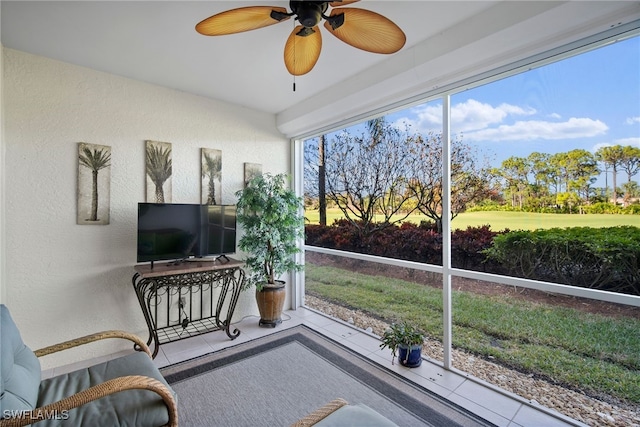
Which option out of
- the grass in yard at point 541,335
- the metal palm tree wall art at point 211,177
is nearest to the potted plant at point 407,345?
the grass in yard at point 541,335

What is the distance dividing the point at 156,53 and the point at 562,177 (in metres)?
3.22

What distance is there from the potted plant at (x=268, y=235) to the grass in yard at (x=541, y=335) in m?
1.28

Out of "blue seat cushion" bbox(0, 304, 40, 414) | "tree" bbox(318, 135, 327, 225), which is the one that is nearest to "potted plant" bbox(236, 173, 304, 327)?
"tree" bbox(318, 135, 327, 225)

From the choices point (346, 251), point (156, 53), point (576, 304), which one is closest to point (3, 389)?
point (156, 53)

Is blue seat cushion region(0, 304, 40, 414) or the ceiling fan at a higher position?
Result: the ceiling fan

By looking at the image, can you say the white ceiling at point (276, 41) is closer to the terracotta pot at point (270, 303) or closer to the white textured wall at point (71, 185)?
the white textured wall at point (71, 185)

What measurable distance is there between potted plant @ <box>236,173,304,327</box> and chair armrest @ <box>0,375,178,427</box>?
1851 mm

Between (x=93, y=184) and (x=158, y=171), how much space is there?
55 centimetres

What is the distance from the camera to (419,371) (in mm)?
2332

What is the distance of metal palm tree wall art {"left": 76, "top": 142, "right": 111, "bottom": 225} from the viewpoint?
2496 mm

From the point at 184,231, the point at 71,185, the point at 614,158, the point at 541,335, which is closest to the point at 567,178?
the point at 614,158

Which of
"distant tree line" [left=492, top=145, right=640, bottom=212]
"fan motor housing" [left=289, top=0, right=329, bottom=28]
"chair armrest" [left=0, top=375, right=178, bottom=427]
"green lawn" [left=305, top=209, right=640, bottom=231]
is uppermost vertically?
"fan motor housing" [left=289, top=0, right=329, bottom=28]

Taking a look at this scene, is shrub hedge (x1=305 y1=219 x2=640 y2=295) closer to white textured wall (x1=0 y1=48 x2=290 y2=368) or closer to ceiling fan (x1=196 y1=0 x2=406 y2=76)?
ceiling fan (x1=196 y1=0 x2=406 y2=76)

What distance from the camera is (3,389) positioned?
114 centimetres
